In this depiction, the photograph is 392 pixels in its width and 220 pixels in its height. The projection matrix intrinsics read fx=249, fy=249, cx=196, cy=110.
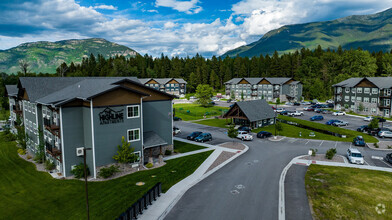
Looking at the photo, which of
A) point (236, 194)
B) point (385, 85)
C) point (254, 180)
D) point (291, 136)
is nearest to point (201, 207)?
point (236, 194)

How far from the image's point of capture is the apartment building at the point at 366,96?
69312mm

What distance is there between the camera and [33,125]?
1457 inches

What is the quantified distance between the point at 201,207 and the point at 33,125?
1175 inches

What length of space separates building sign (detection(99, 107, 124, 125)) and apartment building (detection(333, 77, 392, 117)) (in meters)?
72.3

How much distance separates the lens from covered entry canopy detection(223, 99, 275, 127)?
56.0 meters

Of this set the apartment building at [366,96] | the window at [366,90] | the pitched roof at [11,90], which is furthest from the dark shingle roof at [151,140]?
the window at [366,90]

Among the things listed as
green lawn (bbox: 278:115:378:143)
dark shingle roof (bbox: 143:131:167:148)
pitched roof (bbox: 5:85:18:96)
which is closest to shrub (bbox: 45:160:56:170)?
dark shingle roof (bbox: 143:131:167:148)

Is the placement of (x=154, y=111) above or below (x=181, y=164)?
above

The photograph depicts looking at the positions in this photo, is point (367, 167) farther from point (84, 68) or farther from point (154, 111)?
point (84, 68)

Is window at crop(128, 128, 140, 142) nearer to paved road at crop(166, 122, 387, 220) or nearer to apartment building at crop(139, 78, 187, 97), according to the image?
paved road at crop(166, 122, 387, 220)

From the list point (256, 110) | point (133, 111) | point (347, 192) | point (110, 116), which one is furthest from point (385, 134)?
point (110, 116)

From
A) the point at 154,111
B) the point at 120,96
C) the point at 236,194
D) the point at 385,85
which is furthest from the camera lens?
the point at 385,85

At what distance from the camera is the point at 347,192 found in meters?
23.9

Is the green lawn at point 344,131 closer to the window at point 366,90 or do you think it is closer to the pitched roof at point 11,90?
the window at point 366,90
